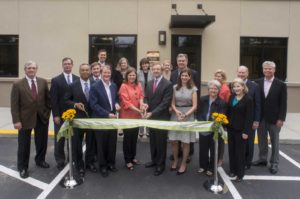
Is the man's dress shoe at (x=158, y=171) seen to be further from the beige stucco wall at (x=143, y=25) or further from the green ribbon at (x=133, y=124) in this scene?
the beige stucco wall at (x=143, y=25)

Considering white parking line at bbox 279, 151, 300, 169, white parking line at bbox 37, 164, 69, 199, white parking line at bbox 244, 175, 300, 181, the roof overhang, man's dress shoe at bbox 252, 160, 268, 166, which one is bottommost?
white parking line at bbox 37, 164, 69, 199

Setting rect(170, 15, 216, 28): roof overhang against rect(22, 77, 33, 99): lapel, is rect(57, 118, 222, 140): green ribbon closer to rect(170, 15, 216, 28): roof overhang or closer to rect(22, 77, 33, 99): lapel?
rect(22, 77, 33, 99): lapel

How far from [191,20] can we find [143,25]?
2003mm

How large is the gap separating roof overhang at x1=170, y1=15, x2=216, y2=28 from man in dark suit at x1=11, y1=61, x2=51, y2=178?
22.3 ft

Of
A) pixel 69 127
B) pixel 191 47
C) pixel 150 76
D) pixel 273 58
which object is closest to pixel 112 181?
pixel 69 127

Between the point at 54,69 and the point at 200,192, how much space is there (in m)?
9.28

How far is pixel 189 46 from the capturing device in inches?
499

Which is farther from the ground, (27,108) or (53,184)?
(27,108)

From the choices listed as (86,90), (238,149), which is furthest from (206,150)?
(86,90)

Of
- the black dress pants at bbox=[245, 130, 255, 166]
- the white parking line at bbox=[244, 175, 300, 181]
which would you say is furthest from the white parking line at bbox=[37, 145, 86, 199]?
the black dress pants at bbox=[245, 130, 255, 166]

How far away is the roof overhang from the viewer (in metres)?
11.2

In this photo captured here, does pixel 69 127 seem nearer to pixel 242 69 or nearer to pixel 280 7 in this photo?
pixel 242 69

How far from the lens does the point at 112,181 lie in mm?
5445

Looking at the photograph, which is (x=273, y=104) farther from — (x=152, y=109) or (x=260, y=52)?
(x=260, y=52)
